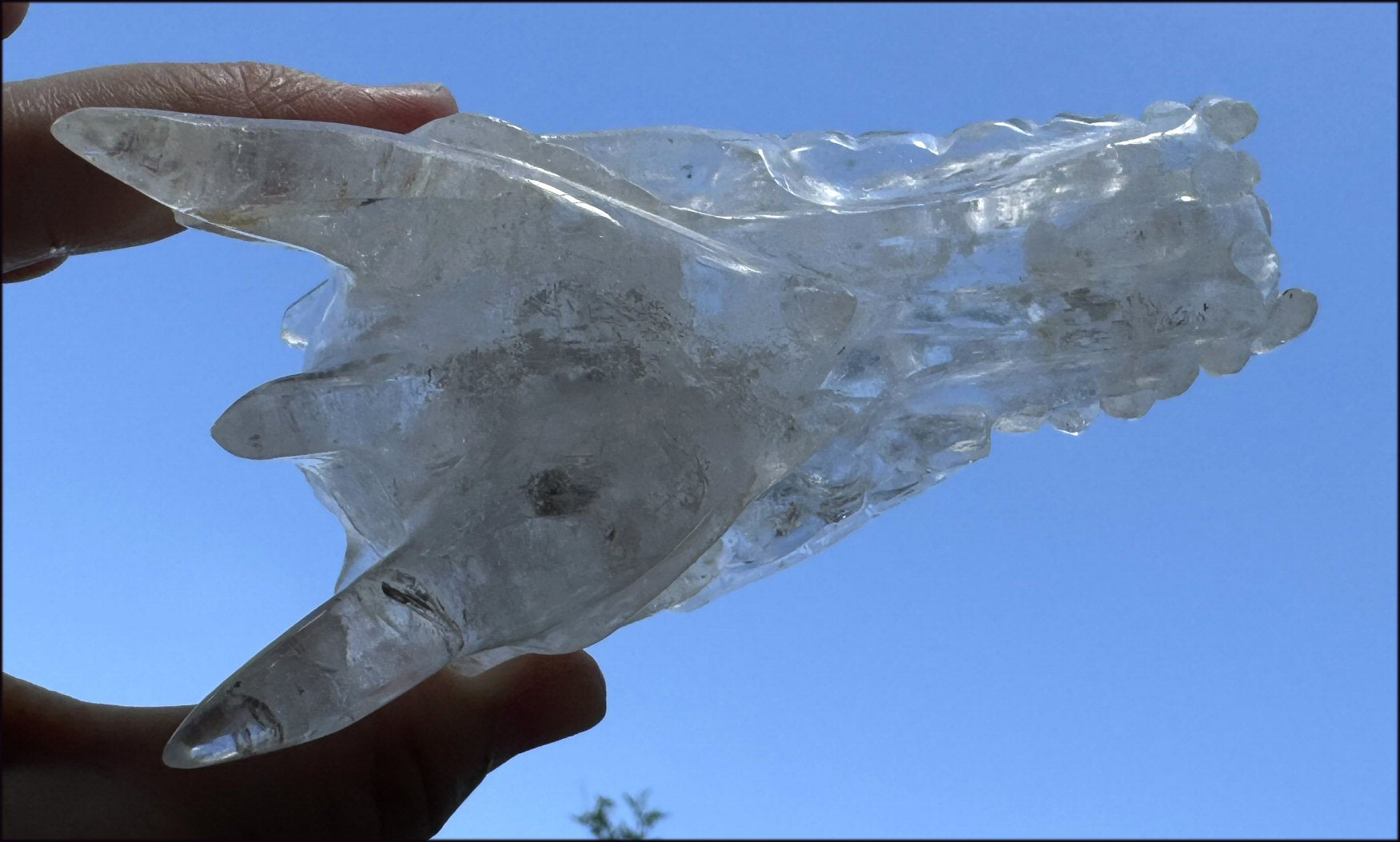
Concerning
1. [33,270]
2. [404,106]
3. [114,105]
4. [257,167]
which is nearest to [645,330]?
[257,167]

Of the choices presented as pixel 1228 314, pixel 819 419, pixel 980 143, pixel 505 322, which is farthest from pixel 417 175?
pixel 1228 314

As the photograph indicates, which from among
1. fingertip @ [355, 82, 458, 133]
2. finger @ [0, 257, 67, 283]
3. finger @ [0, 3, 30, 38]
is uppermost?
fingertip @ [355, 82, 458, 133]

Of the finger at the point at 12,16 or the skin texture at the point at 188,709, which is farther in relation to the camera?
the finger at the point at 12,16

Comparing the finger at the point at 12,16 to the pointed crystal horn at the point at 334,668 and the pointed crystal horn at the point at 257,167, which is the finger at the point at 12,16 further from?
the pointed crystal horn at the point at 334,668

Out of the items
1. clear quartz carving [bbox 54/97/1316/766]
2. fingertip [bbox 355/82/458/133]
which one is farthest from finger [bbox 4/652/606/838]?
fingertip [bbox 355/82/458/133]

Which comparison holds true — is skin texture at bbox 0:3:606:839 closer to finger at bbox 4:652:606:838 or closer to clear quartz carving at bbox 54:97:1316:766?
finger at bbox 4:652:606:838

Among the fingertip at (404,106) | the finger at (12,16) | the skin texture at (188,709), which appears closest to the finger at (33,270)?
the skin texture at (188,709)

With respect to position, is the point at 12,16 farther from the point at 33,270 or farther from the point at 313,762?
the point at 313,762
